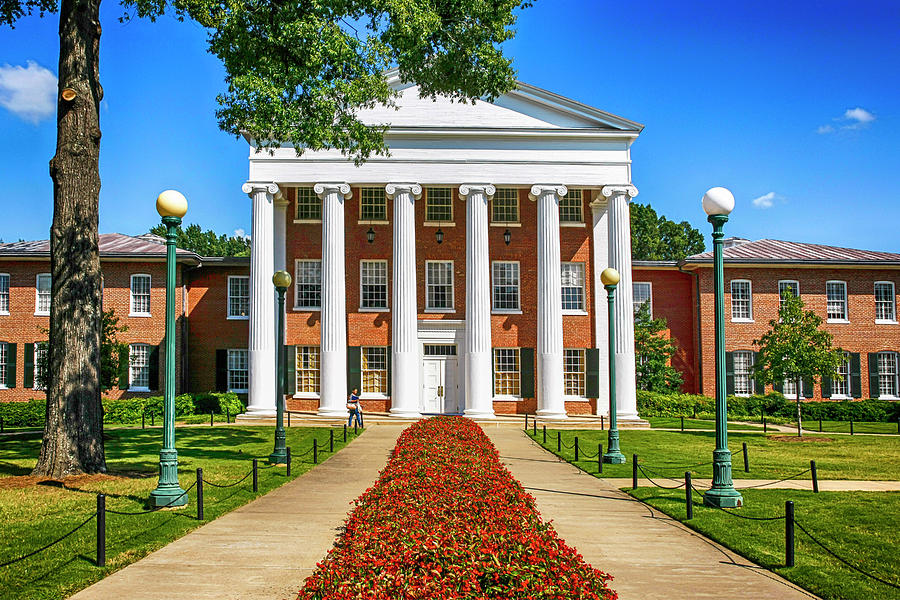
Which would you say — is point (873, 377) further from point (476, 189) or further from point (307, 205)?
point (307, 205)

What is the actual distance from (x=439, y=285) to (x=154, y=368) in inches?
597

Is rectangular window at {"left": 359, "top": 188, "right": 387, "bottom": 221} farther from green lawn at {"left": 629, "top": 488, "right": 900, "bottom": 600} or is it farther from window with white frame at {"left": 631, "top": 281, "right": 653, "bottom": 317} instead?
green lawn at {"left": 629, "top": 488, "right": 900, "bottom": 600}

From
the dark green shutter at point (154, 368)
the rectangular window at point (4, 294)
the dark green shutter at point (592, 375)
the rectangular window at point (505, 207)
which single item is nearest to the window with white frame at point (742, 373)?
the dark green shutter at point (592, 375)

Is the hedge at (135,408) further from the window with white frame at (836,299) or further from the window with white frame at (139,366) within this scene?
the window with white frame at (836,299)

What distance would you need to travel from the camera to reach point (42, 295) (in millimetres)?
37094

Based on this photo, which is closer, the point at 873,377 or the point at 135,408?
the point at 135,408

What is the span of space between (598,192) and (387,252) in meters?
10.3

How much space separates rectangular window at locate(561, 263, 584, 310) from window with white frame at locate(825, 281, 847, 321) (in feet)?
49.2

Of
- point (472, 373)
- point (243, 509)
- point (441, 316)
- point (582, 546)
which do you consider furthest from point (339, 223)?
point (582, 546)

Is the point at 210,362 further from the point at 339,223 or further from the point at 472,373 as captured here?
the point at 472,373

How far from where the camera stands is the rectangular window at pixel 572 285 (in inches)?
1330

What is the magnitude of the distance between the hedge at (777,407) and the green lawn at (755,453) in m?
7.86

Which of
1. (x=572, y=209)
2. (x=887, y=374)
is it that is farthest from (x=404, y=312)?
(x=887, y=374)

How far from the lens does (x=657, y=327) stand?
3762 centimetres
